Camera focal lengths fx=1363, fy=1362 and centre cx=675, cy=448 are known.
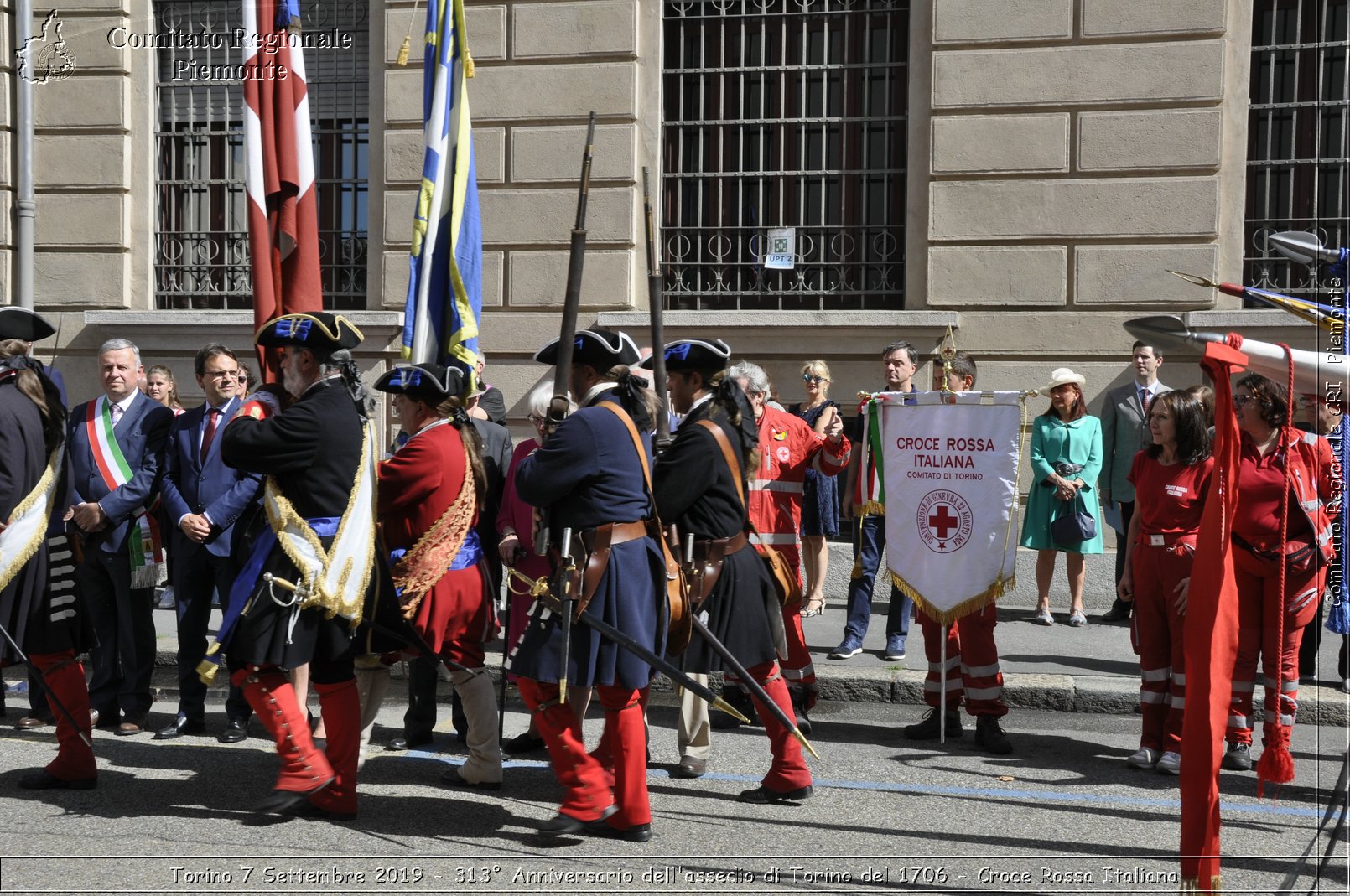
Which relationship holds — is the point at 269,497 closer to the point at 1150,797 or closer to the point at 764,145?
the point at 1150,797

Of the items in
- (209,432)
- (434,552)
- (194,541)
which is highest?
(209,432)

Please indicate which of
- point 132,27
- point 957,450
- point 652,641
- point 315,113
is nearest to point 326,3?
point 315,113

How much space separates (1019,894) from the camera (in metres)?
4.46

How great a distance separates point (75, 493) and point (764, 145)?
6.79 metres

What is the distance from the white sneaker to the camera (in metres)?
6.12

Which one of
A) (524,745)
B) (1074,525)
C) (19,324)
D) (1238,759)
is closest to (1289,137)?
(1074,525)

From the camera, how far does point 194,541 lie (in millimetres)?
6453

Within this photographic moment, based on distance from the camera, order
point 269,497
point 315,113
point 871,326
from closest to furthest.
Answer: point 269,497 < point 871,326 < point 315,113

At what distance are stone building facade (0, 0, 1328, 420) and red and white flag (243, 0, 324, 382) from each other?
441 centimetres

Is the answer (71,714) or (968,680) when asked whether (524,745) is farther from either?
(968,680)

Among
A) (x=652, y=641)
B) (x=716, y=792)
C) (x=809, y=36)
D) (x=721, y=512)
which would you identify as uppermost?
(x=809, y=36)

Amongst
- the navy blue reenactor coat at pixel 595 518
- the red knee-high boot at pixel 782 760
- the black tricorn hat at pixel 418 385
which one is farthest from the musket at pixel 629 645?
the black tricorn hat at pixel 418 385

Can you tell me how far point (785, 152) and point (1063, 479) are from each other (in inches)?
157

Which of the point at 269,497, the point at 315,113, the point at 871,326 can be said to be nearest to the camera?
the point at 269,497
